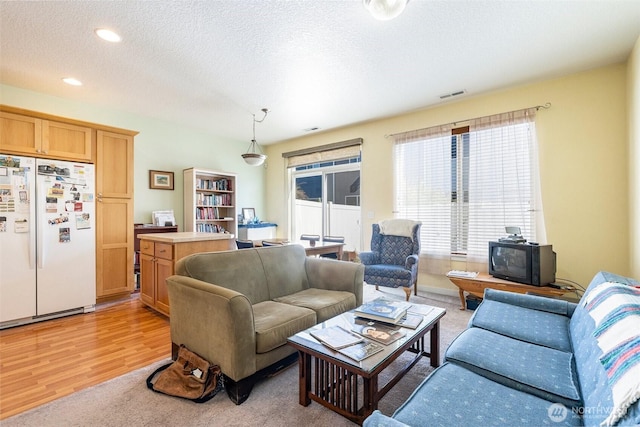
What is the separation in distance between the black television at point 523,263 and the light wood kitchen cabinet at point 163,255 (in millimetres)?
3130

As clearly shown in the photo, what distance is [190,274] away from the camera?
214 cm

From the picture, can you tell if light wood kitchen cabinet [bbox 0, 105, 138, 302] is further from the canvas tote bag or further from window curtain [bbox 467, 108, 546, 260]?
window curtain [bbox 467, 108, 546, 260]

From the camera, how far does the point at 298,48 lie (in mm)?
2617

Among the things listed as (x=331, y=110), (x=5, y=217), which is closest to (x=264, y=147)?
(x=331, y=110)

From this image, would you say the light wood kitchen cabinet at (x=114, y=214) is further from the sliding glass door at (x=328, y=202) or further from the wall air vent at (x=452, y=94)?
the wall air vent at (x=452, y=94)

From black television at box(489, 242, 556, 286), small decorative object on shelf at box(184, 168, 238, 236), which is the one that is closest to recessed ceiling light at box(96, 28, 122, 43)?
small decorative object on shelf at box(184, 168, 238, 236)

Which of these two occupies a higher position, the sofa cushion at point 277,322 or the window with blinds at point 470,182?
the window with blinds at point 470,182

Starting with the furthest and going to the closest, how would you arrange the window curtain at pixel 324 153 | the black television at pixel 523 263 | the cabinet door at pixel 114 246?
the window curtain at pixel 324 153 < the cabinet door at pixel 114 246 < the black television at pixel 523 263

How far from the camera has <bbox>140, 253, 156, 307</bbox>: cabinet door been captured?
3183 millimetres

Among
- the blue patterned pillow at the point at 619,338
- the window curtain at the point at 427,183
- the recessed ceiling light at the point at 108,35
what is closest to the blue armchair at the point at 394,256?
the window curtain at the point at 427,183

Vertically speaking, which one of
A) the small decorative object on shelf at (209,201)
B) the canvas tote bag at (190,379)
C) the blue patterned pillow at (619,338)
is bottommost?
the canvas tote bag at (190,379)

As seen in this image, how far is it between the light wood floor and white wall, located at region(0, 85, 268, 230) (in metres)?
1.90

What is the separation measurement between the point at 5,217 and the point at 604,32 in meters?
5.74

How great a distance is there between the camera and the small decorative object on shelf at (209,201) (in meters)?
4.86
